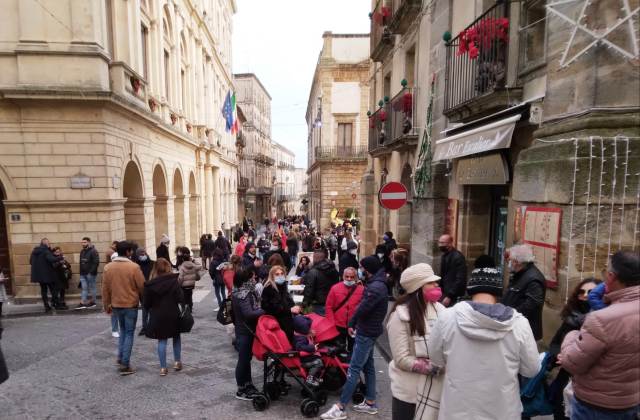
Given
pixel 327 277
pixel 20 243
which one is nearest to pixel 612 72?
pixel 327 277

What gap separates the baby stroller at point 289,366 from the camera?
398 cm

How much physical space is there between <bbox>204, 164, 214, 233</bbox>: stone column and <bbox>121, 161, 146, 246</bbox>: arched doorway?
949cm

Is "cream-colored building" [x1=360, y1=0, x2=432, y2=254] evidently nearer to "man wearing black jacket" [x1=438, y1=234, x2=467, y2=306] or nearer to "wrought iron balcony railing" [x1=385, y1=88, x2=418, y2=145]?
"wrought iron balcony railing" [x1=385, y1=88, x2=418, y2=145]

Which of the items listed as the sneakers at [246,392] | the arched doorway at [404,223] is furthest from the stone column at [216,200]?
the sneakers at [246,392]

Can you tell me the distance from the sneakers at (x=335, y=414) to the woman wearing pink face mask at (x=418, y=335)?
135cm

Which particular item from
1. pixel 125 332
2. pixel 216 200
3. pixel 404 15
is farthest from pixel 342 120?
pixel 125 332

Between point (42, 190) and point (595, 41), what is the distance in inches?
429

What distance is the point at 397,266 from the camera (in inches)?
303

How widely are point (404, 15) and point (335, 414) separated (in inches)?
381

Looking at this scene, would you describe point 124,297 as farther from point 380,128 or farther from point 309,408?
point 380,128

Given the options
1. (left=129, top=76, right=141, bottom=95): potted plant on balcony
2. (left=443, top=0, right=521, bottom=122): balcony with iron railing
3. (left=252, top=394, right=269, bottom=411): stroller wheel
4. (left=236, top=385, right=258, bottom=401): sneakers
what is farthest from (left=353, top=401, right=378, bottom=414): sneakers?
(left=129, top=76, right=141, bottom=95): potted plant on balcony

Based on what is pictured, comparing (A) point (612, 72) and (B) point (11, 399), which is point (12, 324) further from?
(A) point (612, 72)

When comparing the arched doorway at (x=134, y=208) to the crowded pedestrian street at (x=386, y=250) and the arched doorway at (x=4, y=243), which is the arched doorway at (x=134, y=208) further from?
the arched doorway at (x=4, y=243)

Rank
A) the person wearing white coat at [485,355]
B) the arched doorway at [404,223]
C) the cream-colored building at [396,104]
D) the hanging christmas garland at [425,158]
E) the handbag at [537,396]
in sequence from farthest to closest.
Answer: the arched doorway at [404,223]
the cream-colored building at [396,104]
the hanging christmas garland at [425,158]
the handbag at [537,396]
the person wearing white coat at [485,355]
